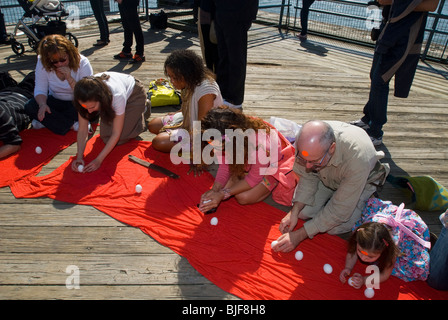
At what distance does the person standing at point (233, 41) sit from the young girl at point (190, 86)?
90 cm

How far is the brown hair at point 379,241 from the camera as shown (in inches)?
80.5

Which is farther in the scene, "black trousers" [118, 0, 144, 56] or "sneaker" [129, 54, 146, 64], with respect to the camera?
"sneaker" [129, 54, 146, 64]

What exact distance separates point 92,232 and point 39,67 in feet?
6.84

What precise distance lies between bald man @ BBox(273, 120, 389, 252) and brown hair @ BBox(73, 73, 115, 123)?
1.76 metres

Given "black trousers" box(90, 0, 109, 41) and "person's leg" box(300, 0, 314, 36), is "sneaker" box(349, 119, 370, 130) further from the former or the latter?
"black trousers" box(90, 0, 109, 41)

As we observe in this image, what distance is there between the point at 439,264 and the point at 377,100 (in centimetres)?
190

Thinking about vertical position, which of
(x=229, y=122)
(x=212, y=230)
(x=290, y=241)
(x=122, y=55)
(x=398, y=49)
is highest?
(x=398, y=49)

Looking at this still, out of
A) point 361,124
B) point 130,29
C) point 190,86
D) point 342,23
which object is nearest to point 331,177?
point 190,86

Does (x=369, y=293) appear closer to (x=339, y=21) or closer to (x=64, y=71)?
(x=64, y=71)

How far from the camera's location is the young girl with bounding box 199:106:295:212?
247 cm

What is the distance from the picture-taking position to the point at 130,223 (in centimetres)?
270

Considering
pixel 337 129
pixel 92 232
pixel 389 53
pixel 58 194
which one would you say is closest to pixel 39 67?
pixel 58 194

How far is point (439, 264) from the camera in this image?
212 cm

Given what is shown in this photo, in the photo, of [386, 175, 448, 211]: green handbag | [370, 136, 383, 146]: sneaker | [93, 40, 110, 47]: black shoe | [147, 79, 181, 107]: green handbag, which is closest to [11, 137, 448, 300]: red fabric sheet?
[386, 175, 448, 211]: green handbag
